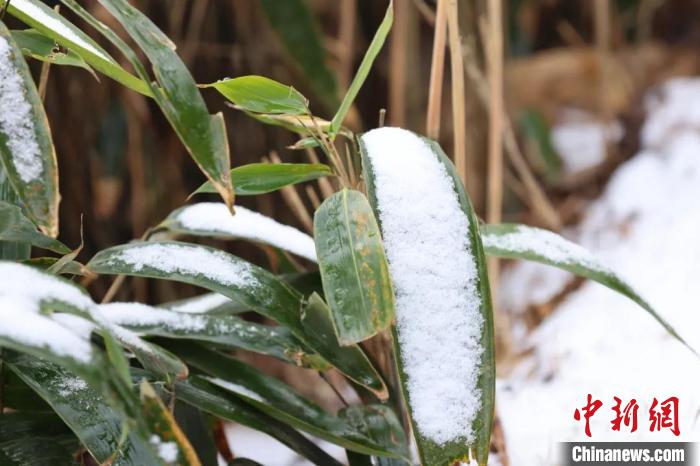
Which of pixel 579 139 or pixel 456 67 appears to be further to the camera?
pixel 579 139

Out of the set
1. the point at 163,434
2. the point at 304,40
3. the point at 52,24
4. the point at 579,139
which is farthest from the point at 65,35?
the point at 579,139

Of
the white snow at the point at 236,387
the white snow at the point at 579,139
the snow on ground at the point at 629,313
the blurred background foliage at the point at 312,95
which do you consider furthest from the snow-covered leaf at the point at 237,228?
the white snow at the point at 579,139

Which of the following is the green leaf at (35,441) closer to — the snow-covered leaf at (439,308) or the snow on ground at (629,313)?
the snow-covered leaf at (439,308)

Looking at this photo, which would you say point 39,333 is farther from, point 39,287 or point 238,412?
point 238,412

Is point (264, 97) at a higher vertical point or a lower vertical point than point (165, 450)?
higher

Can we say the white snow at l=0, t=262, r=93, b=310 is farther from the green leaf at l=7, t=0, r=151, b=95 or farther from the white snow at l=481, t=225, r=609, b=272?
the white snow at l=481, t=225, r=609, b=272

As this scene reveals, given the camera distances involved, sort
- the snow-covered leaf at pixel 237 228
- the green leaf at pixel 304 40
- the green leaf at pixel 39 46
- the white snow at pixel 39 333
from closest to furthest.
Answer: the white snow at pixel 39 333, the green leaf at pixel 39 46, the snow-covered leaf at pixel 237 228, the green leaf at pixel 304 40

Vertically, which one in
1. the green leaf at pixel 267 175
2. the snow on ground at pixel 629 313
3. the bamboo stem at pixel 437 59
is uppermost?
the bamboo stem at pixel 437 59
